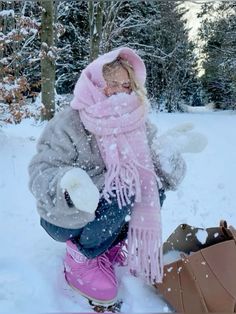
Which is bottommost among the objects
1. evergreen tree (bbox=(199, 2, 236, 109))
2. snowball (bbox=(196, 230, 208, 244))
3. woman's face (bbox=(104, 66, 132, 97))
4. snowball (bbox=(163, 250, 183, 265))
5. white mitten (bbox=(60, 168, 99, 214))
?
evergreen tree (bbox=(199, 2, 236, 109))

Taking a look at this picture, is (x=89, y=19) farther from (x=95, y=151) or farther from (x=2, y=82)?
(x=95, y=151)

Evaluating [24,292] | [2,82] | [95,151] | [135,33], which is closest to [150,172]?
[95,151]

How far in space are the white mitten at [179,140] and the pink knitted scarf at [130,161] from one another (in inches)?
4.0

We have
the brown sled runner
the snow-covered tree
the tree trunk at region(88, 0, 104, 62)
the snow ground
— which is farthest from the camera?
the tree trunk at region(88, 0, 104, 62)

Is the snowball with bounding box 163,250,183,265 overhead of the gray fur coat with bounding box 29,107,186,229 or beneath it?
beneath

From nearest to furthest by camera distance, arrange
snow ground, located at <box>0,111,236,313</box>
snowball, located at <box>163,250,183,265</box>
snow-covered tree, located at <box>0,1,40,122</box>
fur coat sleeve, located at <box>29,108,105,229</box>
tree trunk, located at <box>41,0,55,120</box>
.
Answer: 1. fur coat sleeve, located at <box>29,108,105,229</box>
2. snow ground, located at <box>0,111,236,313</box>
3. snowball, located at <box>163,250,183,265</box>
4. snow-covered tree, located at <box>0,1,40,122</box>
5. tree trunk, located at <box>41,0,55,120</box>

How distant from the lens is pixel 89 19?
757 cm

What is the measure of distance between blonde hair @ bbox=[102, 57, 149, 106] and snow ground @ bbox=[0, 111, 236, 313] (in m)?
0.57

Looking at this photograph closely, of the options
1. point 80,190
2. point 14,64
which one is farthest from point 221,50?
point 80,190

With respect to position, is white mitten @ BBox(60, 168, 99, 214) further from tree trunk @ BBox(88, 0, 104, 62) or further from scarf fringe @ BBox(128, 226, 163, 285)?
tree trunk @ BBox(88, 0, 104, 62)

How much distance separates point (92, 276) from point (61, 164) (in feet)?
1.48

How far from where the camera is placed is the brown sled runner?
1.49 m

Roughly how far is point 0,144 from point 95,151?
3.22 m

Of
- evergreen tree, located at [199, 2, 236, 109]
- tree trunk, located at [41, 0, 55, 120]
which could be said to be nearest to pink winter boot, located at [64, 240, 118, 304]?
tree trunk, located at [41, 0, 55, 120]
